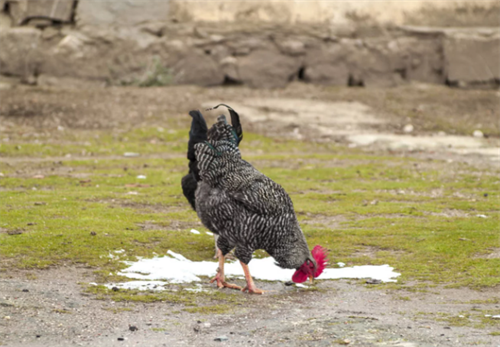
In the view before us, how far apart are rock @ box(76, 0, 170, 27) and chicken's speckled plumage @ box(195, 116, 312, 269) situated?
1534 cm

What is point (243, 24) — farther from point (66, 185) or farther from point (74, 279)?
point (74, 279)

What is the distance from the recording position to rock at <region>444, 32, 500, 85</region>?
76.0ft

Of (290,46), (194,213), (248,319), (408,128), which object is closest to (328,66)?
(290,46)

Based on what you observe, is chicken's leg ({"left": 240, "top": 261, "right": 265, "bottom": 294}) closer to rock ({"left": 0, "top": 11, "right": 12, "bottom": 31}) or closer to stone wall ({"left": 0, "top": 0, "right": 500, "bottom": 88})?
stone wall ({"left": 0, "top": 0, "right": 500, "bottom": 88})

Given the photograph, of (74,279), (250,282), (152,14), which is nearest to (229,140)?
(250,282)

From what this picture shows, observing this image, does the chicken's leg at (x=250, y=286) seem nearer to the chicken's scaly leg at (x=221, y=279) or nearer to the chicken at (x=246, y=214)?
the chicken at (x=246, y=214)

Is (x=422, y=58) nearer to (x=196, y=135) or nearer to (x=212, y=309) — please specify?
(x=196, y=135)

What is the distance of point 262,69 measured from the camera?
22.9m

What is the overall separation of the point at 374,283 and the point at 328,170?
23.7ft

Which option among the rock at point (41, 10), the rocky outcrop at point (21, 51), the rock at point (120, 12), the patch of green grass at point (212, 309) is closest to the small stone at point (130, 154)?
the rocky outcrop at point (21, 51)

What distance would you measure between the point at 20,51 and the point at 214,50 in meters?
5.99

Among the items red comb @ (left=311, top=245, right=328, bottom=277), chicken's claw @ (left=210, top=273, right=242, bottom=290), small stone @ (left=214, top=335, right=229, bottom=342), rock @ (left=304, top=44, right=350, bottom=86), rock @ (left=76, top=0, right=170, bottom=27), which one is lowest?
chicken's claw @ (left=210, top=273, right=242, bottom=290)

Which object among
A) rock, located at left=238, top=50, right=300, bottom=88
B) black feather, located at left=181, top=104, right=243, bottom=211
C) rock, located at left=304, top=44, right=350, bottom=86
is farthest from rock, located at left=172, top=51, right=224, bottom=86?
black feather, located at left=181, top=104, right=243, bottom=211

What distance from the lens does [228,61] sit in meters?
22.6
